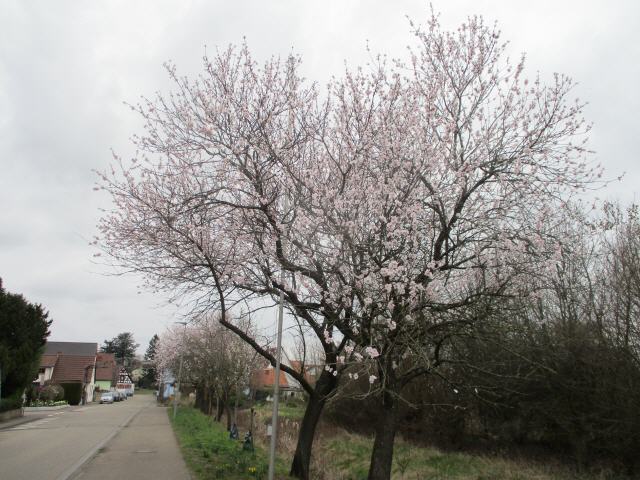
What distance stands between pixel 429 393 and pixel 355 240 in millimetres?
12407

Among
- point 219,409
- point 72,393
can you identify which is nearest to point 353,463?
point 219,409

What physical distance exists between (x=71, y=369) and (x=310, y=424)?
182ft

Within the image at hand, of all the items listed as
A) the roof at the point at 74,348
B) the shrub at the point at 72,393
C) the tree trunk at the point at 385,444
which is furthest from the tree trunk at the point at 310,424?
the roof at the point at 74,348

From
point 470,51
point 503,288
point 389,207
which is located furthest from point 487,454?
point 470,51

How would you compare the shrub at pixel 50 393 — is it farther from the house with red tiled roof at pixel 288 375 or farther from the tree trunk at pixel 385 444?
the tree trunk at pixel 385 444

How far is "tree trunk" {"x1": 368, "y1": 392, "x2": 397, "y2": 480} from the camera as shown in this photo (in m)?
8.80

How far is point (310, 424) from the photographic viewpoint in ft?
36.6

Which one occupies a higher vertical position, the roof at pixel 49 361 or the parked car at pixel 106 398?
the roof at pixel 49 361

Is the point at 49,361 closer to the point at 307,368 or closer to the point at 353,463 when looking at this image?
the point at 353,463

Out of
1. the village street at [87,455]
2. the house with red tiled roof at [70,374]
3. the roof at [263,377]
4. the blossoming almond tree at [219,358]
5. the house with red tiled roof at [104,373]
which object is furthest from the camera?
the house with red tiled roof at [104,373]

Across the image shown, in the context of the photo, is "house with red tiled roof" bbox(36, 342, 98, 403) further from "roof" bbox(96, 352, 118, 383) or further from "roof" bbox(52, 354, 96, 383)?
"roof" bbox(96, 352, 118, 383)

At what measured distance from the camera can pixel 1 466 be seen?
11562 mm

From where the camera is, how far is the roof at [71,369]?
5709cm

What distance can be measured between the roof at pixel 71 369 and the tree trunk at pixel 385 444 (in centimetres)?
5459
